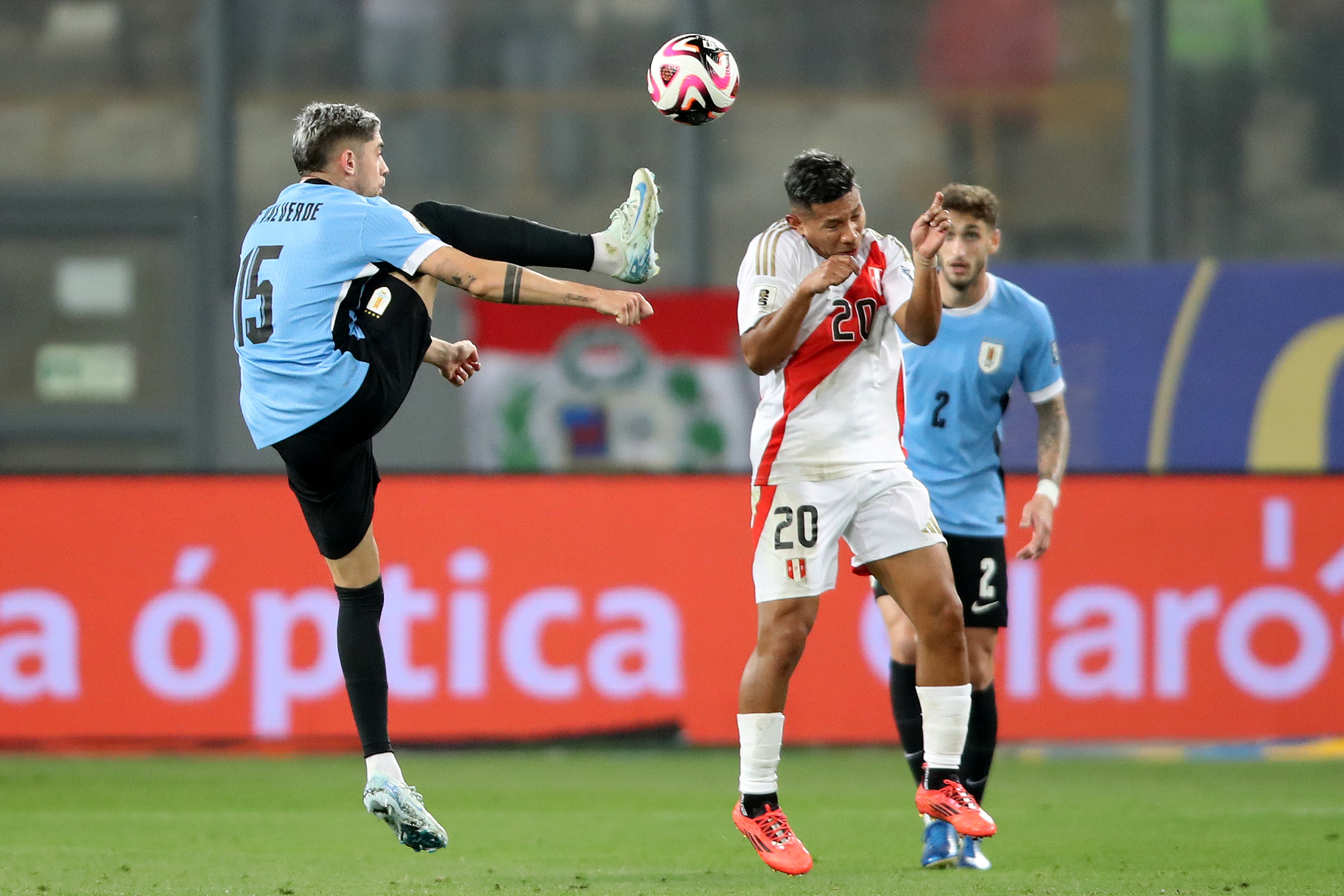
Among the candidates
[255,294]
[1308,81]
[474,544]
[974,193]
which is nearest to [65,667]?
[474,544]

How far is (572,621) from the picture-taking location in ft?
30.7

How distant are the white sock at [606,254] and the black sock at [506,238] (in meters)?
0.01

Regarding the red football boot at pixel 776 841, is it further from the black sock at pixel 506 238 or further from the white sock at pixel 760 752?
the black sock at pixel 506 238

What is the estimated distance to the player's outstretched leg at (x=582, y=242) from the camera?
508 centimetres

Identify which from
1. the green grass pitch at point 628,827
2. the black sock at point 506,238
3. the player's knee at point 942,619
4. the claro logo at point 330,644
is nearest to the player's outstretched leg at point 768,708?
the green grass pitch at point 628,827

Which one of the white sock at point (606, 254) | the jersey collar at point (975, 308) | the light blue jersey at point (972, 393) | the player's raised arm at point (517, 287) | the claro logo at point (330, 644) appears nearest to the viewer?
the player's raised arm at point (517, 287)

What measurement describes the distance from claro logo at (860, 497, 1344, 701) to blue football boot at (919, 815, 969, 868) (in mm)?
3492

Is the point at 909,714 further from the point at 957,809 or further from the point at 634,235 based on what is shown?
the point at 634,235

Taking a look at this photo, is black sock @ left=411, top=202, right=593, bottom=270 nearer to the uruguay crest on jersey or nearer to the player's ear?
the player's ear

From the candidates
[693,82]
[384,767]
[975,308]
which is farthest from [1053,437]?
[384,767]

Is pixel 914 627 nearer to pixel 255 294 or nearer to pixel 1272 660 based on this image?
pixel 255 294

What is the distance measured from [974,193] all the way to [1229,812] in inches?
108

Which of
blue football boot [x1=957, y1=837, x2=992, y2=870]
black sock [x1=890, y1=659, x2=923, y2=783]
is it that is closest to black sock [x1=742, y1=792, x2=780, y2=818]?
blue football boot [x1=957, y1=837, x2=992, y2=870]

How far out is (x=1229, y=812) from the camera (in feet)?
24.2
